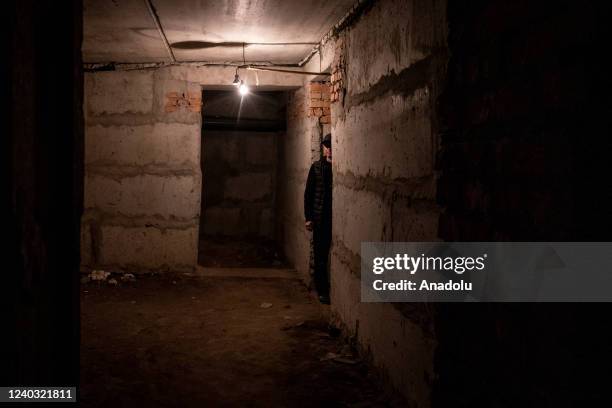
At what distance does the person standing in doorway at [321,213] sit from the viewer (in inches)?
184

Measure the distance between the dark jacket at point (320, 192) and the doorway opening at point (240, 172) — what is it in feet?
10.7

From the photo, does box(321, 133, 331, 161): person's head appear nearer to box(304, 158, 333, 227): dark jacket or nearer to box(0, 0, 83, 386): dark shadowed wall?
box(304, 158, 333, 227): dark jacket

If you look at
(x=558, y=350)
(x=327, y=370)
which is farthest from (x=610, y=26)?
(x=327, y=370)

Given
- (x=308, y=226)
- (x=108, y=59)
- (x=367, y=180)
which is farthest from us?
(x=108, y=59)

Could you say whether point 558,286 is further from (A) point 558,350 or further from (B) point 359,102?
(B) point 359,102

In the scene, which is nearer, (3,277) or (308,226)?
(3,277)

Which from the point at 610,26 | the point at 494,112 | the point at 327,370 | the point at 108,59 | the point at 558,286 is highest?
the point at 108,59

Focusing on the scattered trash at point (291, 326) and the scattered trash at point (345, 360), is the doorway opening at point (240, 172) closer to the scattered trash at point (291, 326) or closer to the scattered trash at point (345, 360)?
the scattered trash at point (291, 326)

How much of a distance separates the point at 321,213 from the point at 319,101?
4.04 feet

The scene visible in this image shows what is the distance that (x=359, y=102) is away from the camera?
3.34 m

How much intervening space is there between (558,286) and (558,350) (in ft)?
0.51

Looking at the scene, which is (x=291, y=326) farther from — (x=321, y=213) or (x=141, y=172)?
(x=141, y=172)

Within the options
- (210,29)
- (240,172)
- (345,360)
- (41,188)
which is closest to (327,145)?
(210,29)

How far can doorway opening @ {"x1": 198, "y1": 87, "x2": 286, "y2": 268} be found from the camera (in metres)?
8.09
